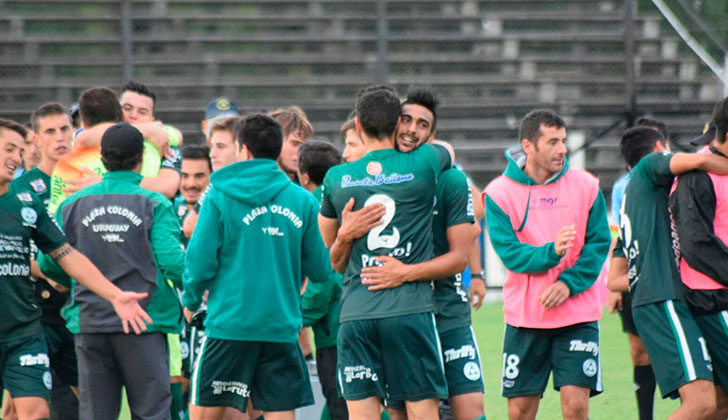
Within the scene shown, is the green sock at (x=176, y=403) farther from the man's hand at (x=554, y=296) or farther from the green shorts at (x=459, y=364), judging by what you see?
the man's hand at (x=554, y=296)

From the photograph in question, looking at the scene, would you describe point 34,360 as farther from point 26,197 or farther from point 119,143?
point 119,143

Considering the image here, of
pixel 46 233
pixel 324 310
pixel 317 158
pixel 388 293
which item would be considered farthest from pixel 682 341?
pixel 46 233

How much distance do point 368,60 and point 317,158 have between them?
10642mm

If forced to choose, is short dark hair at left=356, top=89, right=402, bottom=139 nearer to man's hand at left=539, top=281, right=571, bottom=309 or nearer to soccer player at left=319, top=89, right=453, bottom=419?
soccer player at left=319, top=89, right=453, bottom=419

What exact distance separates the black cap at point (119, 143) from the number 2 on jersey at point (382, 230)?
1461 millimetres

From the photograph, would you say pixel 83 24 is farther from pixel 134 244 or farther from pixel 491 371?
pixel 134 244

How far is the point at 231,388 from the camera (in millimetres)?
5074

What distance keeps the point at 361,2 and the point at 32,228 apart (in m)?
12.4

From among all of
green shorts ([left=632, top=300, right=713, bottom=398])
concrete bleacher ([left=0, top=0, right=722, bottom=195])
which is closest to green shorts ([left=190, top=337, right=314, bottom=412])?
green shorts ([left=632, top=300, right=713, bottom=398])

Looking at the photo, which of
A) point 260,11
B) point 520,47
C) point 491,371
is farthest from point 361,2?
point 491,371

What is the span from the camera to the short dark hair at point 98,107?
6.25 m

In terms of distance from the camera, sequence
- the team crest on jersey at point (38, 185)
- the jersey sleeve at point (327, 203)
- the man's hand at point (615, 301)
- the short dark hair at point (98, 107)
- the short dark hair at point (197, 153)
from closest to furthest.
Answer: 1. the jersey sleeve at point (327, 203)
2. the short dark hair at point (98, 107)
3. the team crest on jersey at point (38, 185)
4. the man's hand at point (615, 301)
5. the short dark hair at point (197, 153)

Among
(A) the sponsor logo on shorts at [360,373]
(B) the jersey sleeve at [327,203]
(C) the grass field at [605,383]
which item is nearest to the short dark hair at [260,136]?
(B) the jersey sleeve at [327,203]

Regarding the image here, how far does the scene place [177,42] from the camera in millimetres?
16609
